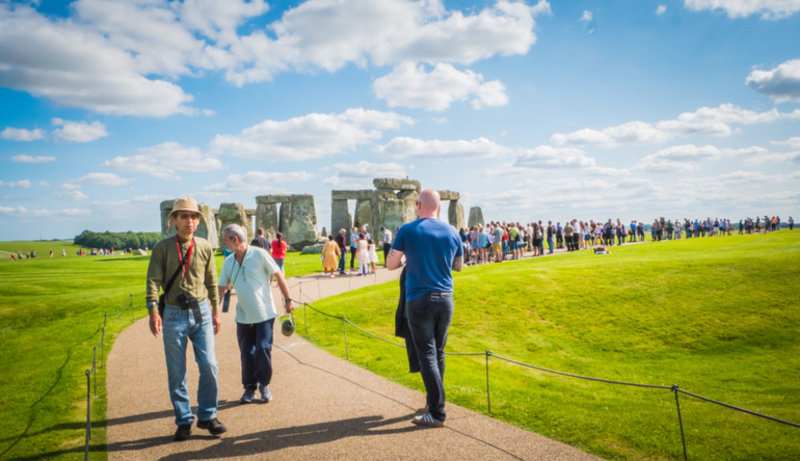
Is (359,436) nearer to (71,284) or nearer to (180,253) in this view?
(180,253)

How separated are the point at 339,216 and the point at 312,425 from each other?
2963 cm

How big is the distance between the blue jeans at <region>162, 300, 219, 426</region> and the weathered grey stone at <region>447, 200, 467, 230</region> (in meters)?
29.8

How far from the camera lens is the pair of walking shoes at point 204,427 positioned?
4520 mm

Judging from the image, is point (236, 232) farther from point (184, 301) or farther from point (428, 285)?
point (428, 285)

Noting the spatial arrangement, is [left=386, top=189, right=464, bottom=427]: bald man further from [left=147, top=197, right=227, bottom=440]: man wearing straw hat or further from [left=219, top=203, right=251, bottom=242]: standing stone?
[left=219, top=203, right=251, bottom=242]: standing stone

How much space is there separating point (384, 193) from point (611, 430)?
87.0 feet

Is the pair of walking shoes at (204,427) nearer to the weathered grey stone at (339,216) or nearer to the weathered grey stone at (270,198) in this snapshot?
the weathered grey stone at (339,216)

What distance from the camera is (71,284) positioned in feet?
61.5

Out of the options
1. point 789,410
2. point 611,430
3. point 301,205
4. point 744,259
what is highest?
point 301,205

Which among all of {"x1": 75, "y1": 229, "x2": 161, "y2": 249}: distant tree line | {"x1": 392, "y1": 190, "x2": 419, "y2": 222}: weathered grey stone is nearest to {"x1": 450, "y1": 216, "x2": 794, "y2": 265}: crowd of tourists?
{"x1": 392, "y1": 190, "x2": 419, "y2": 222}: weathered grey stone

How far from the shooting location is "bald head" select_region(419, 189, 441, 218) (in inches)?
183

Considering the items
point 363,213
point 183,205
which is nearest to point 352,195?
point 363,213

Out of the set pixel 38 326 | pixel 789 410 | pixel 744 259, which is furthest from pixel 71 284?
pixel 744 259

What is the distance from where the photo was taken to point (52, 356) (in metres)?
8.66
